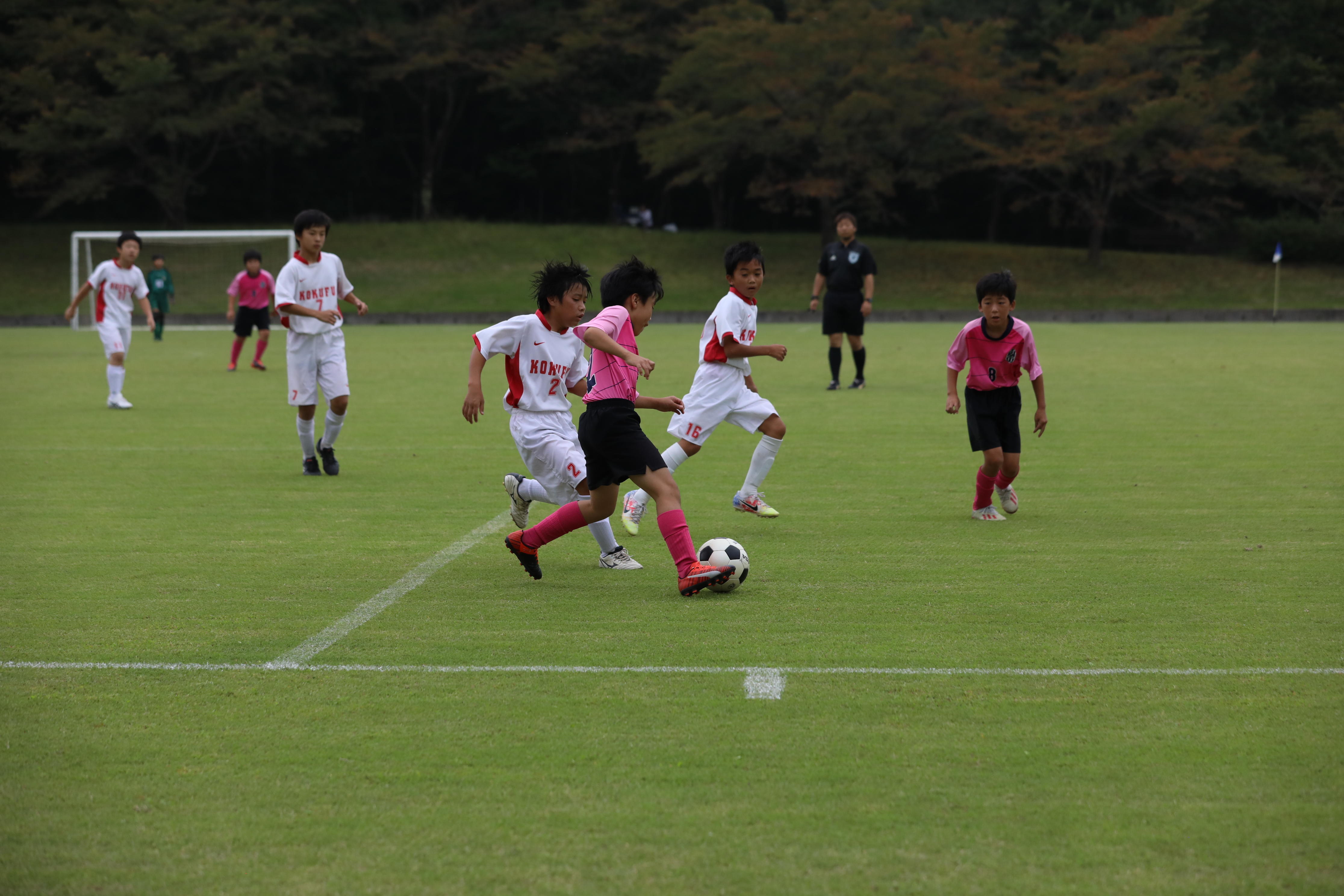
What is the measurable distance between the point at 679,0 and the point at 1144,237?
21486 millimetres

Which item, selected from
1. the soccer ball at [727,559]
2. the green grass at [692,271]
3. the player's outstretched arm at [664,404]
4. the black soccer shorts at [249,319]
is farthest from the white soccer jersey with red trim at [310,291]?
the green grass at [692,271]

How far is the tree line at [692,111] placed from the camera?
4231cm

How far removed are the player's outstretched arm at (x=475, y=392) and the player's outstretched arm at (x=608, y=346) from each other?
57 cm

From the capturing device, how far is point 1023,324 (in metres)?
7.79

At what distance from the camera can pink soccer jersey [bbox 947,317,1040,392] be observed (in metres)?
7.65

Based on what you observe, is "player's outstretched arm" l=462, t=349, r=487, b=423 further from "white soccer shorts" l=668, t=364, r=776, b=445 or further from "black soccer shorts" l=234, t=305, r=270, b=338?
"black soccer shorts" l=234, t=305, r=270, b=338

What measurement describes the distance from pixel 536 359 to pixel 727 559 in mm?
1395

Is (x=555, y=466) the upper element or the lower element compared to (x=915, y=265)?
lower

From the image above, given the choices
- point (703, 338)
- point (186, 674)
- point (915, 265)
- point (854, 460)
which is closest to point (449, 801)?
point (186, 674)

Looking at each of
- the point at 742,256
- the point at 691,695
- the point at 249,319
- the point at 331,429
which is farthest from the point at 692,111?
the point at 691,695

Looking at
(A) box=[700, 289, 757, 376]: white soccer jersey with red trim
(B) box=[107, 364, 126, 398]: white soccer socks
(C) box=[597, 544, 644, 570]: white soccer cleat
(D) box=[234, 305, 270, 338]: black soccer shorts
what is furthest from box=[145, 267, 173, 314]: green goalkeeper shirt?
(C) box=[597, 544, 644, 570]: white soccer cleat

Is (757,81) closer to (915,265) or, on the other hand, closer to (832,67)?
(832,67)

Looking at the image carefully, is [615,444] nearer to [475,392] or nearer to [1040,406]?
[475,392]

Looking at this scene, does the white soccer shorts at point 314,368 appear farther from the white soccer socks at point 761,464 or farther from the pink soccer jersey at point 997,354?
the pink soccer jersey at point 997,354
